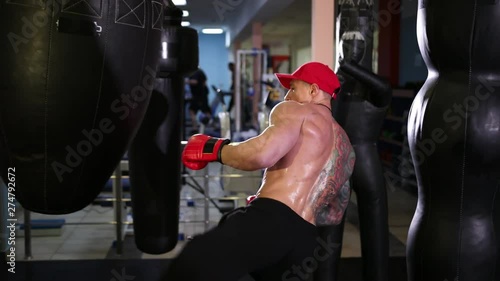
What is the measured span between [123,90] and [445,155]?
1.21m

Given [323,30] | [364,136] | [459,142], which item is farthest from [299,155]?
[323,30]

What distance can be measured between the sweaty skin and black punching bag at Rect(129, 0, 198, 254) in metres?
0.93

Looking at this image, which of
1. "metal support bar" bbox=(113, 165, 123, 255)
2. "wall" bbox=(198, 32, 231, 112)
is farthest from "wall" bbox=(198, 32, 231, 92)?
"metal support bar" bbox=(113, 165, 123, 255)

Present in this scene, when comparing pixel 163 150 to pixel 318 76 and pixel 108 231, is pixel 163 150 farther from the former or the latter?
pixel 108 231

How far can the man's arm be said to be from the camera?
5.94 ft

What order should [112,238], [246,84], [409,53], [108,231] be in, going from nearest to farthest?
[112,238] < [108,231] < [409,53] < [246,84]

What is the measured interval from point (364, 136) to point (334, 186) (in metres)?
1.06

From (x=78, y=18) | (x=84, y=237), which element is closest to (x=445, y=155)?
(x=78, y=18)

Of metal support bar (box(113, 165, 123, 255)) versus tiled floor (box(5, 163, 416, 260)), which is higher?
metal support bar (box(113, 165, 123, 255))

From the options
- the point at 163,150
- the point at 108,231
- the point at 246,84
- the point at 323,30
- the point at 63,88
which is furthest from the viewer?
the point at 246,84

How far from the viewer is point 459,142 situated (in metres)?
2.04

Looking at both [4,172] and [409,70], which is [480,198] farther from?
[409,70]

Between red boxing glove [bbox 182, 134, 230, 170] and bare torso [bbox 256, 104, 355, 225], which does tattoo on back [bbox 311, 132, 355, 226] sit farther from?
red boxing glove [bbox 182, 134, 230, 170]

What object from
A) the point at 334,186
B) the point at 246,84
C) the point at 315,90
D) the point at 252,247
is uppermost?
the point at 315,90
